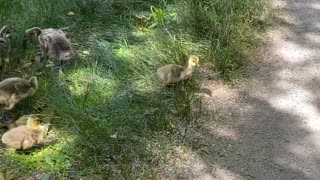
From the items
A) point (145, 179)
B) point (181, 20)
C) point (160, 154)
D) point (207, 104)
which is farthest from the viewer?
point (181, 20)

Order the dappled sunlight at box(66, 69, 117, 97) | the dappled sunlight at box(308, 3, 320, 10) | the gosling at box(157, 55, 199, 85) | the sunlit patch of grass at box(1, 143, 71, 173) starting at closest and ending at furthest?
the sunlit patch of grass at box(1, 143, 71, 173) → the gosling at box(157, 55, 199, 85) → the dappled sunlight at box(66, 69, 117, 97) → the dappled sunlight at box(308, 3, 320, 10)

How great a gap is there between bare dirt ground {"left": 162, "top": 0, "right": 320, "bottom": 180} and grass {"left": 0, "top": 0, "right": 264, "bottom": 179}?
0.17 m

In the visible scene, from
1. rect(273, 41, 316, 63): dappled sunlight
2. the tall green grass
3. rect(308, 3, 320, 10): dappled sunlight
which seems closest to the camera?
the tall green grass

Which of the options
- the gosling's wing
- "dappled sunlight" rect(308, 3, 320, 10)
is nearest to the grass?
→ the gosling's wing

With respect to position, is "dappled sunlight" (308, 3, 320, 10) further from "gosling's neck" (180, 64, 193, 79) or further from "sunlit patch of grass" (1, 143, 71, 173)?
"sunlit patch of grass" (1, 143, 71, 173)

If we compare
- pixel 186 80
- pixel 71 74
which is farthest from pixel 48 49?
pixel 186 80

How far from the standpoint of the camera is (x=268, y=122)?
3943 mm

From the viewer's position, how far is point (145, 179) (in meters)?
3.35

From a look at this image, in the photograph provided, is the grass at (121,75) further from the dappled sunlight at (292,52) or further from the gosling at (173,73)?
the dappled sunlight at (292,52)

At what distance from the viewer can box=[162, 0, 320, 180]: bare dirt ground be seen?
3.51 metres

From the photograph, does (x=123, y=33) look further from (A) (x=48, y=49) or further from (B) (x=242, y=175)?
(B) (x=242, y=175)

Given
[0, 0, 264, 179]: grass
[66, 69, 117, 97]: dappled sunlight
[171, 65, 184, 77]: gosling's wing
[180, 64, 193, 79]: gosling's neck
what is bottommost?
[66, 69, 117, 97]: dappled sunlight

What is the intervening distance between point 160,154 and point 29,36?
6.14ft

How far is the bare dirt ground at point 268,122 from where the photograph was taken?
3.51 meters
